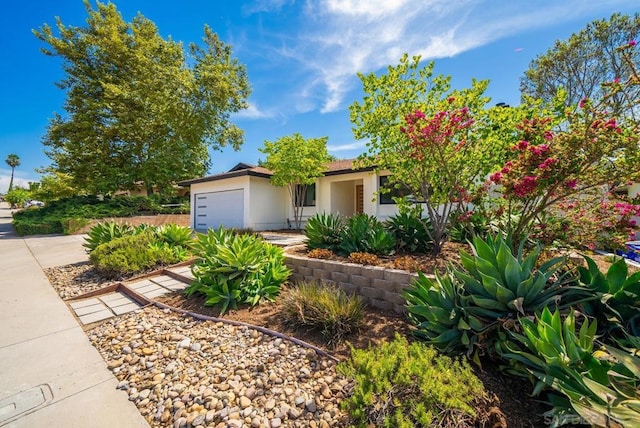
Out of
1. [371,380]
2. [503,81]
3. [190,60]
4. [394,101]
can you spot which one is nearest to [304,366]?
[371,380]

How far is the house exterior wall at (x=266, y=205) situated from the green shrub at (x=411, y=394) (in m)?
10.9

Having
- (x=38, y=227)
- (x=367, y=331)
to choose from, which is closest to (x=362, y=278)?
(x=367, y=331)

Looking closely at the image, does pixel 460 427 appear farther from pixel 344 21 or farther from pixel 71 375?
pixel 344 21

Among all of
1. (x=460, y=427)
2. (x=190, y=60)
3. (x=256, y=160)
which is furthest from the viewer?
(x=256, y=160)

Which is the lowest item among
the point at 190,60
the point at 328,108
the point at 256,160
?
the point at 328,108

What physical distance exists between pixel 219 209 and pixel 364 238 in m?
10.9

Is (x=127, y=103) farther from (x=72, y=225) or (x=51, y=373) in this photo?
(x=51, y=373)

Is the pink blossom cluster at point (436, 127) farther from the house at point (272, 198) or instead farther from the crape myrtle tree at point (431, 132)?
the house at point (272, 198)

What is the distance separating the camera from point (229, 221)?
1318 cm

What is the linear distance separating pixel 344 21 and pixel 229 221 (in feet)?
33.2

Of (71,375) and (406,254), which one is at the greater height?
(406,254)

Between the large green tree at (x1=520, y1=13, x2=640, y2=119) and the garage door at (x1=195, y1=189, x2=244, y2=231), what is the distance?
1548 centimetres

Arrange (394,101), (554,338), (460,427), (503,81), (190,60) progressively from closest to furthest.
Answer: (460,427)
(554,338)
(394,101)
(503,81)
(190,60)

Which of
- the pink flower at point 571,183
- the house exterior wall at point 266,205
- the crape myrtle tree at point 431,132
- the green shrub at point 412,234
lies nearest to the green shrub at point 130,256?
the green shrub at point 412,234
